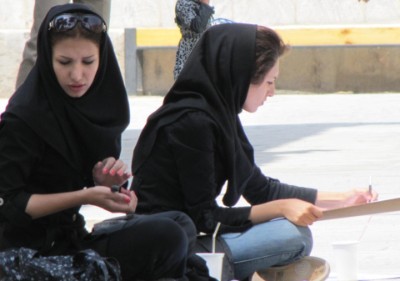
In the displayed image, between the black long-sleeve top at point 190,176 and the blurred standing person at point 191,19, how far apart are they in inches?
212

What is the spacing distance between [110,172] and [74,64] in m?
0.31

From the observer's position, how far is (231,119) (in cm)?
354

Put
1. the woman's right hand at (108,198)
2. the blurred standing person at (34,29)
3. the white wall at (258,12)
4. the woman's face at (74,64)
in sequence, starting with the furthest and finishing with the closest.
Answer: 1. the white wall at (258,12)
2. the blurred standing person at (34,29)
3. the woman's face at (74,64)
4. the woman's right hand at (108,198)

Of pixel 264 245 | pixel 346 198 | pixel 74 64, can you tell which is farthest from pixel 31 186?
pixel 346 198

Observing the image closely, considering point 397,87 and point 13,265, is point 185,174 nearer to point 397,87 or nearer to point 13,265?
point 13,265

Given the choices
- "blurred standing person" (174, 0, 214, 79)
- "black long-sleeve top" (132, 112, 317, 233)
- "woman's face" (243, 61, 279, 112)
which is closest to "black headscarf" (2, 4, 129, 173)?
"black long-sleeve top" (132, 112, 317, 233)

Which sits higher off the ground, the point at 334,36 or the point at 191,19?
the point at 191,19

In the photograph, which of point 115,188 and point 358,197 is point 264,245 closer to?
point 358,197

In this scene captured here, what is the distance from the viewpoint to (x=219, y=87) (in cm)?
352

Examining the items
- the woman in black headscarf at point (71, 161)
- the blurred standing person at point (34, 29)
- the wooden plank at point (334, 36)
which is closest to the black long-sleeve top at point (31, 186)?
the woman in black headscarf at point (71, 161)

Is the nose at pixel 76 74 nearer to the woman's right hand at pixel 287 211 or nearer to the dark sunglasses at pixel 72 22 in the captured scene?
the dark sunglasses at pixel 72 22

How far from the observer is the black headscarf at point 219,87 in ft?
11.4

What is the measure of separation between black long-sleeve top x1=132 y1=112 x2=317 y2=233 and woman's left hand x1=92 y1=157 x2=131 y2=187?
0.37 m

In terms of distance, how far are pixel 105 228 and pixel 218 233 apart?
1.56 ft
